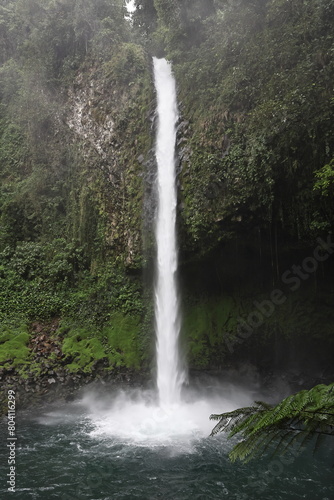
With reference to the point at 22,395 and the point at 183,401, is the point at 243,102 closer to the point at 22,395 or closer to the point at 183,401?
the point at 183,401

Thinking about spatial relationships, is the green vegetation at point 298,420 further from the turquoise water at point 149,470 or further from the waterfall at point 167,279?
the waterfall at point 167,279

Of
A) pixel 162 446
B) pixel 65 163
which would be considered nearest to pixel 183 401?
pixel 162 446

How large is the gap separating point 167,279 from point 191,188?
2869mm

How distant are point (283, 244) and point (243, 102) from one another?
4.39 metres

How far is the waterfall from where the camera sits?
10.3 metres

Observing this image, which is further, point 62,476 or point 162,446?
point 162,446

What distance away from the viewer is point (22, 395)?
952 cm

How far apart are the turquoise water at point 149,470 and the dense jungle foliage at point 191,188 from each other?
3.32 meters

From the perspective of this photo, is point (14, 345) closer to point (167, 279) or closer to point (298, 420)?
point (167, 279)

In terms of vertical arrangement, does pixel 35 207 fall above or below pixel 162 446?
above

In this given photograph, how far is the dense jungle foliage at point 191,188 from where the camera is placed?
32.2 feet

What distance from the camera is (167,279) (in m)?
11.0

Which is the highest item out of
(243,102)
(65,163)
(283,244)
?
(65,163)

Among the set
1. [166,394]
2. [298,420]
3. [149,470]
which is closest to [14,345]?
[166,394]
